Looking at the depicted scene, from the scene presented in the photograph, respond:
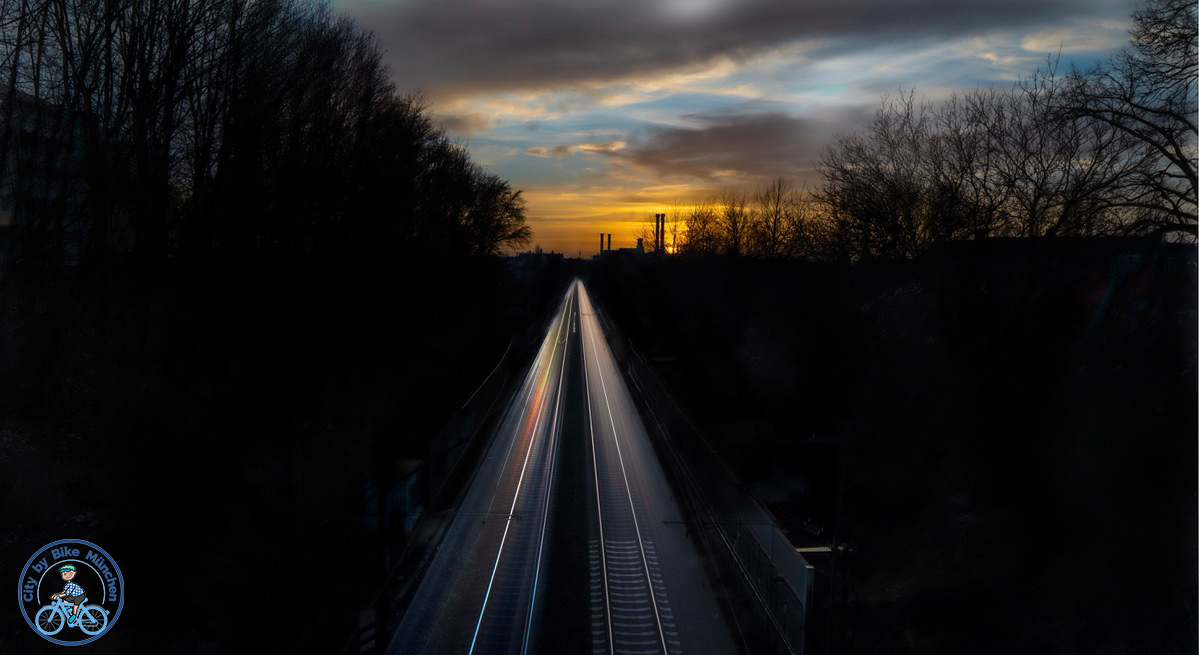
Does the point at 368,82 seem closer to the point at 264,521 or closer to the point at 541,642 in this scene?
the point at 264,521

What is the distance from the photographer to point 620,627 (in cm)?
846

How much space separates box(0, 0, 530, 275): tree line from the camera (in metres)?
10.9

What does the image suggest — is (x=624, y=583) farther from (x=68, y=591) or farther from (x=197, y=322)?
(x=197, y=322)

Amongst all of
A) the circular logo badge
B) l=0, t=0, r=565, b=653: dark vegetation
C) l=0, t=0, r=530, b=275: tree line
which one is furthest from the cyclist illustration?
l=0, t=0, r=530, b=275: tree line

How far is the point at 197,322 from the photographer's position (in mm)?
12969

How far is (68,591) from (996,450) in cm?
1158

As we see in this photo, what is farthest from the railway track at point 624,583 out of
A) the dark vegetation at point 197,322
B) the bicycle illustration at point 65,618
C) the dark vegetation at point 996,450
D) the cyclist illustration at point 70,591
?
the cyclist illustration at point 70,591

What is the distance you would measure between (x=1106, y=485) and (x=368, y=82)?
18.2 metres

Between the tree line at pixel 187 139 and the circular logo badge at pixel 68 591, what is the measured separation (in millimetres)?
8392

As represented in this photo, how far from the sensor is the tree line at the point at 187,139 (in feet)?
35.7

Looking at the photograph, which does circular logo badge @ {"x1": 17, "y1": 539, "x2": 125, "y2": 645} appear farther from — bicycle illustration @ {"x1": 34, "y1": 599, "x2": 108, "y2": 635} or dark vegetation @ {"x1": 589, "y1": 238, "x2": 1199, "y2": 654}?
dark vegetation @ {"x1": 589, "y1": 238, "x2": 1199, "y2": 654}

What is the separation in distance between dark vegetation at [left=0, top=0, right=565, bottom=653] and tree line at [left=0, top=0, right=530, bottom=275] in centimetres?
4

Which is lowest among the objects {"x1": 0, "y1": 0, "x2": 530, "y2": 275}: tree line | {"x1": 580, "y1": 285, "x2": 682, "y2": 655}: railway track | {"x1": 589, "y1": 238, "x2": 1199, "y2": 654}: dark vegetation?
{"x1": 580, "y1": 285, "x2": 682, "y2": 655}: railway track

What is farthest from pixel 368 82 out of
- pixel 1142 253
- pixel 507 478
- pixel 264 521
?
pixel 1142 253
